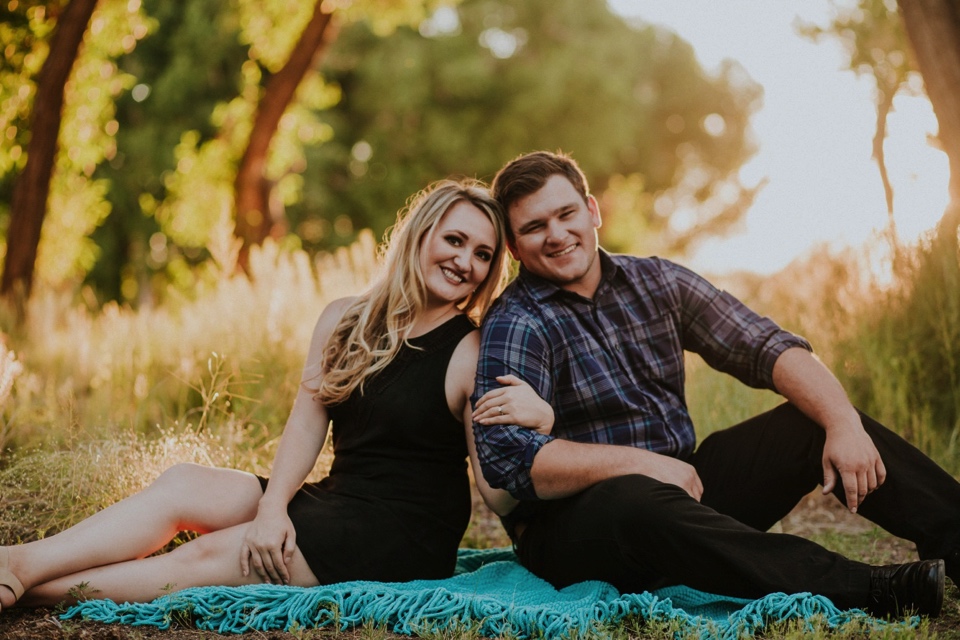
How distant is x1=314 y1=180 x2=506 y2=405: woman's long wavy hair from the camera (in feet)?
9.50

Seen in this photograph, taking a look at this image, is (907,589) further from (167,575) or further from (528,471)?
(167,575)

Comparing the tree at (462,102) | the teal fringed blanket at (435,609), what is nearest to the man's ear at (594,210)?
the teal fringed blanket at (435,609)

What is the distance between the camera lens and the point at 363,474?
2.87 meters

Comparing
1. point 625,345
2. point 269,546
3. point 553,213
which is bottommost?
point 269,546

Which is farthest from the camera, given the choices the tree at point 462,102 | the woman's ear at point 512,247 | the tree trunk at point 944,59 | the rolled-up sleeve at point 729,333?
the tree at point 462,102

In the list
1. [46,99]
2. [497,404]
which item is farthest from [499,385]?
[46,99]

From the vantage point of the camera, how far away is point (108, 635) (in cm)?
230

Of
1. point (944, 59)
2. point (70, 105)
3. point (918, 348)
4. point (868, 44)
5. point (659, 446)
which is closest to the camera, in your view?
point (659, 446)

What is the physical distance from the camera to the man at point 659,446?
2395 mm

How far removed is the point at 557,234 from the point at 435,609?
1281 millimetres

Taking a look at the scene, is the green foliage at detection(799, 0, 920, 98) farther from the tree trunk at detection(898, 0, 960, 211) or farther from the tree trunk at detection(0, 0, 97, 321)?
the tree trunk at detection(0, 0, 97, 321)

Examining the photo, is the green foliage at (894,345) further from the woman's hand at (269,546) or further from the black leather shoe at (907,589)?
the woman's hand at (269,546)

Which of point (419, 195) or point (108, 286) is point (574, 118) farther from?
point (419, 195)

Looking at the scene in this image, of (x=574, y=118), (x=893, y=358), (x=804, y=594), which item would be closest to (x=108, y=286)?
(x=574, y=118)
